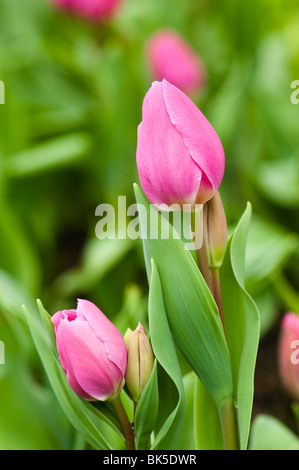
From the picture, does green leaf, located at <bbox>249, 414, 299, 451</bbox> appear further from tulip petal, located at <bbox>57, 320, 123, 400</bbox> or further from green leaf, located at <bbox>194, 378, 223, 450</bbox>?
tulip petal, located at <bbox>57, 320, 123, 400</bbox>

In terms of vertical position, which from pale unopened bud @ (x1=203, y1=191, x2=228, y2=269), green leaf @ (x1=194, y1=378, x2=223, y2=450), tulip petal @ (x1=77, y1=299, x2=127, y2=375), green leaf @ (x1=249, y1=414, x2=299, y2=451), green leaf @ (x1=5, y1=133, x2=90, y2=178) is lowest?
green leaf @ (x1=249, y1=414, x2=299, y2=451)

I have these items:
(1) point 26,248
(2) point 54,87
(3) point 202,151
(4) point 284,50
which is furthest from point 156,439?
(2) point 54,87

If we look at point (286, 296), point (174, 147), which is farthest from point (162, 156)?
point (286, 296)

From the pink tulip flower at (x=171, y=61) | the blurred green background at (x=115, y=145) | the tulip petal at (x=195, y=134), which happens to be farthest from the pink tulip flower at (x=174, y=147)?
the pink tulip flower at (x=171, y=61)

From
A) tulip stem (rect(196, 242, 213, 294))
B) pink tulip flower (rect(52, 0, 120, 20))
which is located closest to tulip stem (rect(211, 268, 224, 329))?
tulip stem (rect(196, 242, 213, 294))

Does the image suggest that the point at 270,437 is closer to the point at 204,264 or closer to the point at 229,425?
the point at 229,425

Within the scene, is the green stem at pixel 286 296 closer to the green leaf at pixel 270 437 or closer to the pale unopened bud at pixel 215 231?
the green leaf at pixel 270 437
